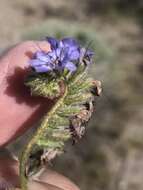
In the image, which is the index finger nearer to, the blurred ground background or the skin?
the skin

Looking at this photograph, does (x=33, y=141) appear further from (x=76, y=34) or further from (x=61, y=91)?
(x=76, y=34)

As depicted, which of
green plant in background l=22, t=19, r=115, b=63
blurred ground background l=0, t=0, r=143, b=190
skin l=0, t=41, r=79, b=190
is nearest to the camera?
skin l=0, t=41, r=79, b=190

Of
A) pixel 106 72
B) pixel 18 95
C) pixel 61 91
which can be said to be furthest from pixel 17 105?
pixel 106 72

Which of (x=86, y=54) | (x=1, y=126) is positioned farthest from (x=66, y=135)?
(x=1, y=126)

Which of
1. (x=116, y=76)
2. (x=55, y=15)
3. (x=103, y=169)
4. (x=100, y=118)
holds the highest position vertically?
(x=55, y=15)

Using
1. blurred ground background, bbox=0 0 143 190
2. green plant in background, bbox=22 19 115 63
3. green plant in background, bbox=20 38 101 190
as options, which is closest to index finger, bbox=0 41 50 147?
green plant in background, bbox=20 38 101 190

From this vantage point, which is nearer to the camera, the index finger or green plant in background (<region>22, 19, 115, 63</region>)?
the index finger

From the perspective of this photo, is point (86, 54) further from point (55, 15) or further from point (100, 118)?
point (55, 15)

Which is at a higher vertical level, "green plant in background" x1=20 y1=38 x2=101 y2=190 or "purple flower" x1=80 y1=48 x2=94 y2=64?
"purple flower" x1=80 y1=48 x2=94 y2=64
